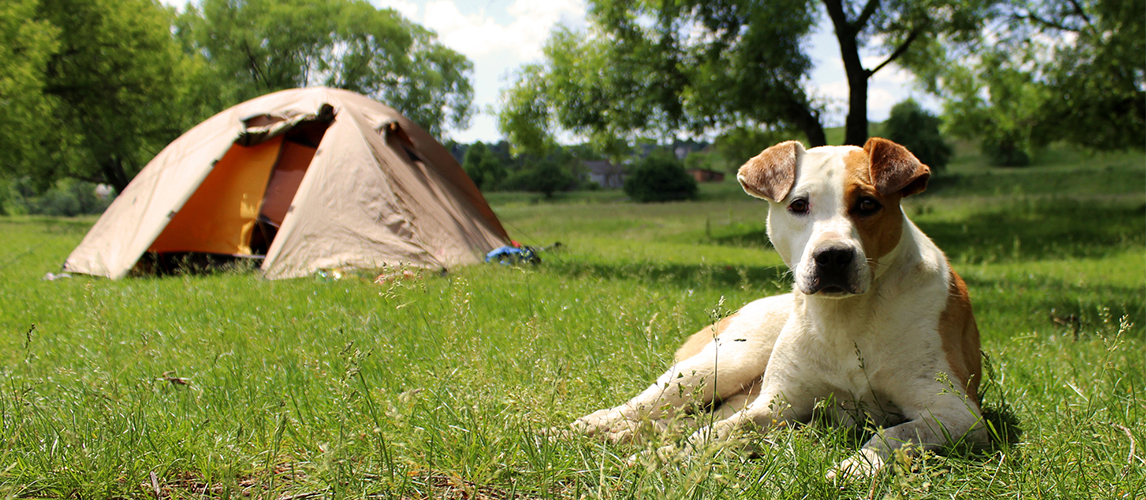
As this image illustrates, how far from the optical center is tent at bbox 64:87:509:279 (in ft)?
21.4

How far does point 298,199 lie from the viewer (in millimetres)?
6750

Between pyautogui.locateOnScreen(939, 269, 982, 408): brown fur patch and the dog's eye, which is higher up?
the dog's eye

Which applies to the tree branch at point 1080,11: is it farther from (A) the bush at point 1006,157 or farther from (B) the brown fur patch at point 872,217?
(A) the bush at point 1006,157

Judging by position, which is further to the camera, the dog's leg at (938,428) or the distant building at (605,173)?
the distant building at (605,173)

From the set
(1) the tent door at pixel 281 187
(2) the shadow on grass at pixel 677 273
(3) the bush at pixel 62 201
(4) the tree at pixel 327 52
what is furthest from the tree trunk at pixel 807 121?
(3) the bush at pixel 62 201

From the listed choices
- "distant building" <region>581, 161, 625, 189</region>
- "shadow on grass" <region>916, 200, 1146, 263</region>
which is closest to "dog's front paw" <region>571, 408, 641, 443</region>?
"shadow on grass" <region>916, 200, 1146, 263</region>

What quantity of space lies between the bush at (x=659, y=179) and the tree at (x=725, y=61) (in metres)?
26.7

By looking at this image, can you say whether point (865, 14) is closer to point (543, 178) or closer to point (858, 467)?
point (858, 467)

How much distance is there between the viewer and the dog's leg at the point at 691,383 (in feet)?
6.88

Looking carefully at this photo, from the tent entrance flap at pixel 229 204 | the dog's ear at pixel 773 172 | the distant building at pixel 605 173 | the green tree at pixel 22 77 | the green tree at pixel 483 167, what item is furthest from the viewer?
the distant building at pixel 605 173

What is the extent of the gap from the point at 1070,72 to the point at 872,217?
16.8m

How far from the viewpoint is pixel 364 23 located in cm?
2986

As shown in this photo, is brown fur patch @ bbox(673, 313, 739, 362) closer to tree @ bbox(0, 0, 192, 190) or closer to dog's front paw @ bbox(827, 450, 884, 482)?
dog's front paw @ bbox(827, 450, 884, 482)

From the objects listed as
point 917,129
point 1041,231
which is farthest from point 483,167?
point 1041,231
